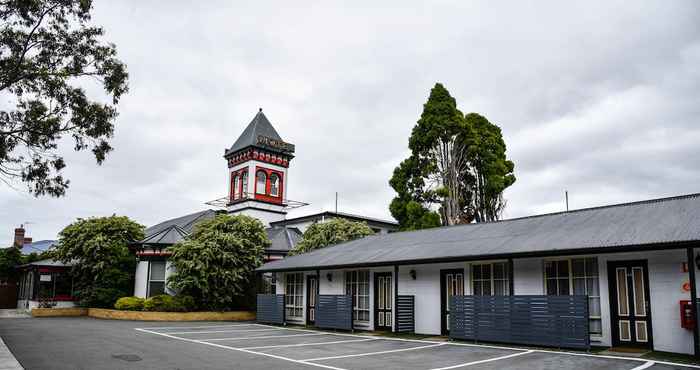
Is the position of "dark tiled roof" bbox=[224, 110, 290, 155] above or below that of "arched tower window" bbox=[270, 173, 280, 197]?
above

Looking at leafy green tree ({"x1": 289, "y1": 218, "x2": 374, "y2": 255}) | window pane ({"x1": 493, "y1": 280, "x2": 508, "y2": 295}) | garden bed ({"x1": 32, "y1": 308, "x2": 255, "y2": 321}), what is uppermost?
leafy green tree ({"x1": 289, "y1": 218, "x2": 374, "y2": 255})

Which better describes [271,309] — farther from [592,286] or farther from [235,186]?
[235,186]

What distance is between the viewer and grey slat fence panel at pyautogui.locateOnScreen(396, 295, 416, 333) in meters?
16.8

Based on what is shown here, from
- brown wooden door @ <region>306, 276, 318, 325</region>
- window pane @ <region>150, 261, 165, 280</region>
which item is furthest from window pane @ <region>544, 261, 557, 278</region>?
window pane @ <region>150, 261, 165, 280</region>

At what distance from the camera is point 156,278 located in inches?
1070

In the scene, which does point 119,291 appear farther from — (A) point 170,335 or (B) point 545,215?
(B) point 545,215

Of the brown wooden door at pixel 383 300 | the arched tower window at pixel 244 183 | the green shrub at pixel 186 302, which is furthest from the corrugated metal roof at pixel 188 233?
the brown wooden door at pixel 383 300

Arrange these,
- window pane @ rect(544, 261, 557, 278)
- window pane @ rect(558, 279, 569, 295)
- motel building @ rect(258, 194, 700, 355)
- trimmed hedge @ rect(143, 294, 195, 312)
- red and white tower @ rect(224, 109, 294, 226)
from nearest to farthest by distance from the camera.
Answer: motel building @ rect(258, 194, 700, 355) → window pane @ rect(558, 279, 569, 295) → window pane @ rect(544, 261, 557, 278) → trimmed hedge @ rect(143, 294, 195, 312) → red and white tower @ rect(224, 109, 294, 226)

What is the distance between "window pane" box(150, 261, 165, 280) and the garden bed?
2814mm

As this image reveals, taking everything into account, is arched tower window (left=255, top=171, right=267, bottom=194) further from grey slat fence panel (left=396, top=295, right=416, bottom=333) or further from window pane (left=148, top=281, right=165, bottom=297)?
grey slat fence panel (left=396, top=295, right=416, bottom=333)

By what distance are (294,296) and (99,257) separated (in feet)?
36.3

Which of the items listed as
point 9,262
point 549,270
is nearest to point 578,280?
point 549,270

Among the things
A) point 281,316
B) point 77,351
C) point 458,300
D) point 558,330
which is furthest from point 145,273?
point 558,330

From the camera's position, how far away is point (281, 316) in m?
21.3
